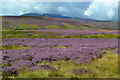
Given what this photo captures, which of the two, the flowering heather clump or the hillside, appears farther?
the hillside

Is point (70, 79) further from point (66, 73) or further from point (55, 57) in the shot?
point (55, 57)

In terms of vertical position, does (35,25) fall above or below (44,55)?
above

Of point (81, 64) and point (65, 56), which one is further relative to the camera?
point (65, 56)

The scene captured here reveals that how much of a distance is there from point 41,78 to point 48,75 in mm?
464

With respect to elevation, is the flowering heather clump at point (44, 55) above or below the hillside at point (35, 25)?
below

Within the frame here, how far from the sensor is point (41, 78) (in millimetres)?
5262

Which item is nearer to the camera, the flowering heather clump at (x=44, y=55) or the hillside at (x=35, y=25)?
the flowering heather clump at (x=44, y=55)

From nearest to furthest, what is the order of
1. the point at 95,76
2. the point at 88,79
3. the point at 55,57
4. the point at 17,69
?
the point at 88,79 → the point at 95,76 → the point at 17,69 → the point at 55,57

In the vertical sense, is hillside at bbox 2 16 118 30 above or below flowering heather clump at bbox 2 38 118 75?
above

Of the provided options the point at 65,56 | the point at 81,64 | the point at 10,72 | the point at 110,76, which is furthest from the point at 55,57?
the point at 110,76

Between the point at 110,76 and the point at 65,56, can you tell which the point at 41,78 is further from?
the point at 65,56

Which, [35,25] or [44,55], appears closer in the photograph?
[44,55]

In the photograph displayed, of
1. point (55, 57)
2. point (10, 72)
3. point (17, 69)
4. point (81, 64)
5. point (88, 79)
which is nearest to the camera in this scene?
point (88, 79)

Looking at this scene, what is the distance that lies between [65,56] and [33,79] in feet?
13.6
